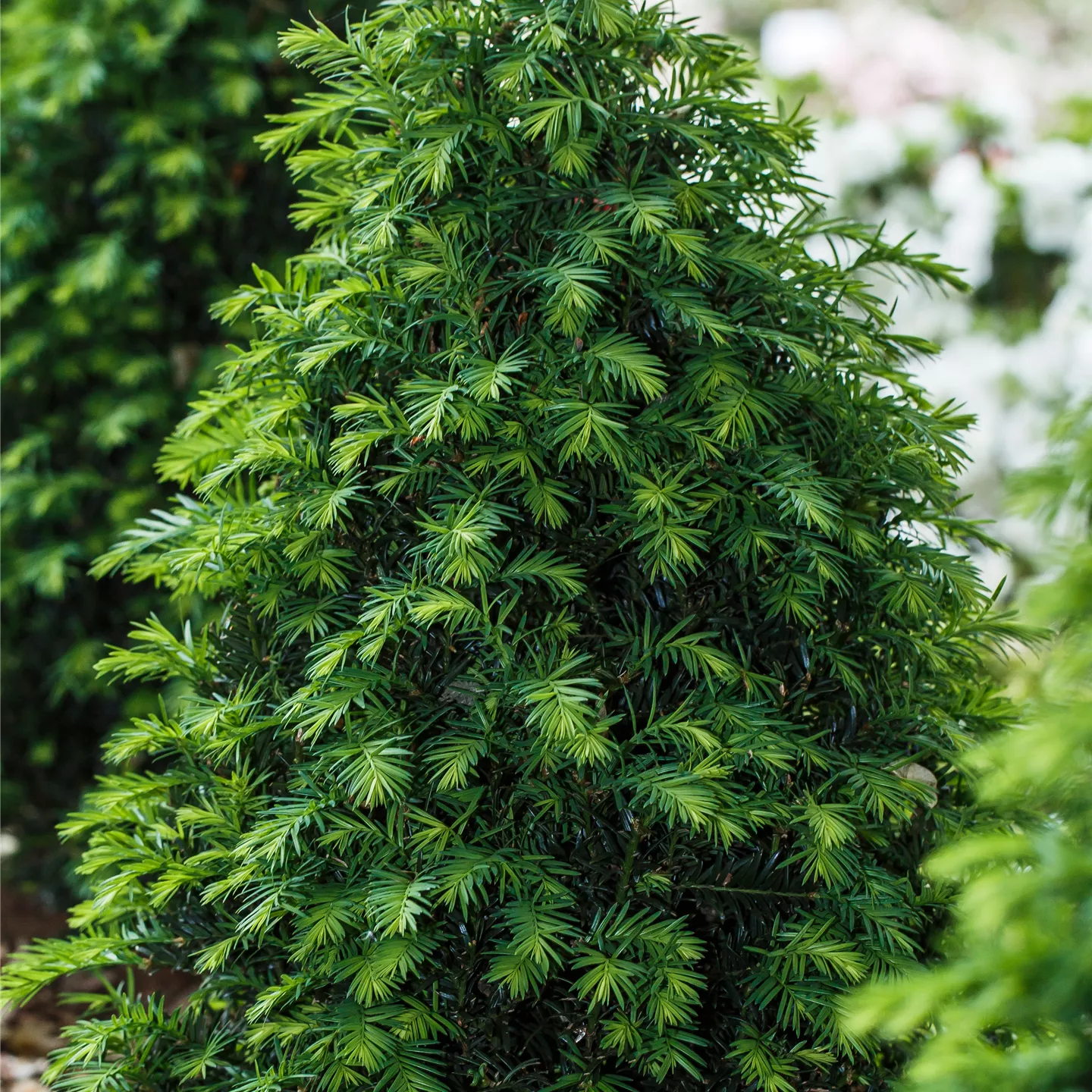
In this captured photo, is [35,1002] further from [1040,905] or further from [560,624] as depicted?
[1040,905]

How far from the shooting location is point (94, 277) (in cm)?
263

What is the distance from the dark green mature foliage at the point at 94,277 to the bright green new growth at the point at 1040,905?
229 centimetres

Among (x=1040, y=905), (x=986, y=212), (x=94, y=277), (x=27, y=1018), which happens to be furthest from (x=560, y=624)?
(x=986, y=212)

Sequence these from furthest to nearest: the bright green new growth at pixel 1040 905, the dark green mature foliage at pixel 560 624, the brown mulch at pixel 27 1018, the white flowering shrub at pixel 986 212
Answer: the white flowering shrub at pixel 986 212 → the brown mulch at pixel 27 1018 → the dark green mature foliage at pixel 560 624 → the bright green new growth at pixel 1040 905

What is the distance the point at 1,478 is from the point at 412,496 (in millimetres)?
1884

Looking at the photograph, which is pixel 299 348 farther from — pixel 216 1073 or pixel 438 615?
pixel 216 1073

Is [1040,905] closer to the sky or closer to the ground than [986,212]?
closer to the ground

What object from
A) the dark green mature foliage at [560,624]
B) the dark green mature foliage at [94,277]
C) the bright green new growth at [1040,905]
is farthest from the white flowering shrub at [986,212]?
the bright green new growth at [1040,905]

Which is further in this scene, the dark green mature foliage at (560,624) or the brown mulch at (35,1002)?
the brown mulch at (35,1002)

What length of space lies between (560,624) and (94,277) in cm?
194

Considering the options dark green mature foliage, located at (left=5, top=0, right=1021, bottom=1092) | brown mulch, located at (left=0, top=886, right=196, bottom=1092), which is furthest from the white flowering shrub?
brown mulch, located at (left=0, top=886, right=196, bottom=1092)

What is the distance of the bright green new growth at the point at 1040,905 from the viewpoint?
0.78 metres

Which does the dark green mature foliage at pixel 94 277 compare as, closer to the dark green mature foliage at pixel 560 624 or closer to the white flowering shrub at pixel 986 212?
the dark green mature foliage at pixel 560 624

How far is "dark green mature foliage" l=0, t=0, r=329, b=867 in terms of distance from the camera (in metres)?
2.67
